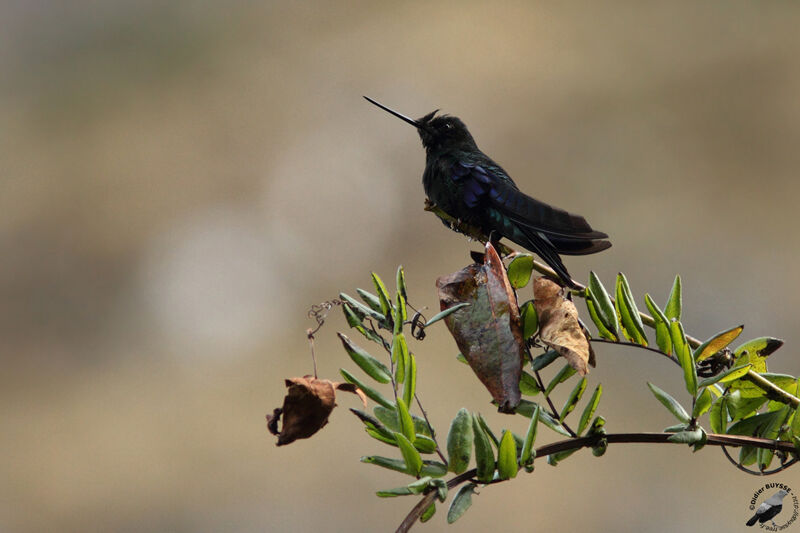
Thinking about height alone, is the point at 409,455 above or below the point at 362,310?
below

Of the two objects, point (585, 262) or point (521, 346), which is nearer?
point (521, 346)

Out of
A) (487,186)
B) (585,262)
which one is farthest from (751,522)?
(585,262)

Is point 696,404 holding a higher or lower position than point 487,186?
lower

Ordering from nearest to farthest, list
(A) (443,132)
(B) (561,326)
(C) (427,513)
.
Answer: (C) (427,513) < (B) (561,326) < (A) (443,132)

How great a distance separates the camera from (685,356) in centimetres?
65

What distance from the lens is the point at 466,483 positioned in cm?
59

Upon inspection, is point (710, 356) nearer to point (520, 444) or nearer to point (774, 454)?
point (774, 454)

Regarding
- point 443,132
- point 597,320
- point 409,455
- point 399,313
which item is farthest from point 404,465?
point 443,132

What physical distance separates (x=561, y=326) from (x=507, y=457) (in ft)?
0.42

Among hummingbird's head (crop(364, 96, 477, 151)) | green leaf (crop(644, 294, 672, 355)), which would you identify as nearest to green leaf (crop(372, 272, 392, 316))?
green leaf (crop(644, 294, 672, 355))

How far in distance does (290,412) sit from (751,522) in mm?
384

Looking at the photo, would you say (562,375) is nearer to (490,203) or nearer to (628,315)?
(628,315)

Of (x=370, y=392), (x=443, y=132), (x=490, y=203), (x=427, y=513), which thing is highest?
(x=443, y=132)

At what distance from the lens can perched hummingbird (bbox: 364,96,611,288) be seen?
834mm
